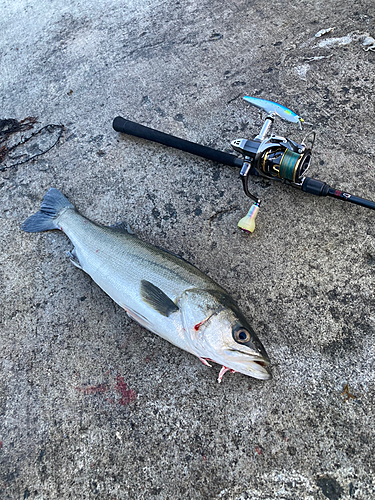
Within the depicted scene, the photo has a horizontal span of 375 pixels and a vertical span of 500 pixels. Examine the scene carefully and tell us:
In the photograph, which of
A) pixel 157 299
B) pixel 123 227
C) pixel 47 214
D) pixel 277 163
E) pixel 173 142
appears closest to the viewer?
pixel 157 299

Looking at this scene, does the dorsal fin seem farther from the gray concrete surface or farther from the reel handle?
the reel handle

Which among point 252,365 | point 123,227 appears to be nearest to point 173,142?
point 123,227

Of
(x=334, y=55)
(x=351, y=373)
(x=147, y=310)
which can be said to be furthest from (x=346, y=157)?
(x=147, y=310)

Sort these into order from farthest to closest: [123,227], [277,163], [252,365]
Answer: [123,227]
[277,163]
[252,365]

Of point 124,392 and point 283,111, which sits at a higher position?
point 283,111

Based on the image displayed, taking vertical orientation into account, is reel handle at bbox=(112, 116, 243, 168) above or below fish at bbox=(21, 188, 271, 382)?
above

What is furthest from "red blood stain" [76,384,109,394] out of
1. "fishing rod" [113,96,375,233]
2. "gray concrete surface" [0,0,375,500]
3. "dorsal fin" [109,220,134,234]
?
"fishing rod" [113,96,375,233]

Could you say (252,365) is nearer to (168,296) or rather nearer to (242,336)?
(242,336)
